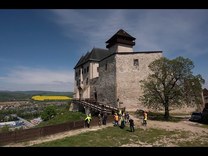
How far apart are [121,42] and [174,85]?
18.0 metres

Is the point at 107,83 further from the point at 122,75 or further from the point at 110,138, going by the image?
the point at 110,138

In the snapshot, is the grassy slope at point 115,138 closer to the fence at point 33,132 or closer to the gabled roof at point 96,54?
the fence at point 33,132

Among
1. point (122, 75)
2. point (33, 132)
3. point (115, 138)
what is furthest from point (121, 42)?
point (33, 132)

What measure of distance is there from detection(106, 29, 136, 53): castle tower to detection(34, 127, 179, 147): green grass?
25.1 meters

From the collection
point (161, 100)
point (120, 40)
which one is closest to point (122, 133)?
point (161, 100)

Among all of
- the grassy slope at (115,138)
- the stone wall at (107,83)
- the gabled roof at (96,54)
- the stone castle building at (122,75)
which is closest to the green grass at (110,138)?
the grassy slope at (115,138)

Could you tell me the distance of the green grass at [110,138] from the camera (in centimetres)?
1361

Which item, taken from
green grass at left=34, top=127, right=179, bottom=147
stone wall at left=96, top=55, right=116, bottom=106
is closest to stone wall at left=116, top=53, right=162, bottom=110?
stone wall at left=96, top=55, right=116, bottom=106

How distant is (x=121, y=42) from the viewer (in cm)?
4103

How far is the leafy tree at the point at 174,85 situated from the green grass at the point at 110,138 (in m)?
8.36

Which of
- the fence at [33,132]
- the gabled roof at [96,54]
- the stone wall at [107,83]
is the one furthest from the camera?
the gabled roof at [96,54]

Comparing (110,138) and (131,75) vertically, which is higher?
(131,75)

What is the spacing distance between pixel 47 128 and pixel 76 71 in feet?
131
